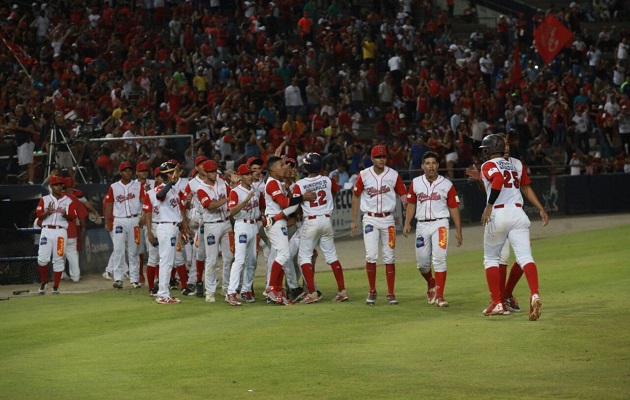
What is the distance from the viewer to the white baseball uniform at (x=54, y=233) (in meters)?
20.2

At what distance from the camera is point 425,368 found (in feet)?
35.2

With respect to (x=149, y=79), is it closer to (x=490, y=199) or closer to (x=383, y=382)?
(x=490, y=199)

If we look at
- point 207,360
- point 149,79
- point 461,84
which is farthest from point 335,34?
point 207,360

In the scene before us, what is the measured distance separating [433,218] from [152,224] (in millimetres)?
6269

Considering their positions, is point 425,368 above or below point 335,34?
below

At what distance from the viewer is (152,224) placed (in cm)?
1975

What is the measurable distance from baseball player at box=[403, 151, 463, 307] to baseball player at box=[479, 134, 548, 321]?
4.96 feet

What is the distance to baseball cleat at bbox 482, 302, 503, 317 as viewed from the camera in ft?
46.7

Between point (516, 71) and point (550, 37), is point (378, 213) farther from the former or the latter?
point (550, 37)

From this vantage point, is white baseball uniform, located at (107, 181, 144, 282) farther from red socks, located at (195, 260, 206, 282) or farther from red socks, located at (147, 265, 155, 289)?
red socks, located at (195, 260, 206, 282)

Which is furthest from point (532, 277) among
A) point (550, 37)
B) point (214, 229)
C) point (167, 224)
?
point (550, 37)

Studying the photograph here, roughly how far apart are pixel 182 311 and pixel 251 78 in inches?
758

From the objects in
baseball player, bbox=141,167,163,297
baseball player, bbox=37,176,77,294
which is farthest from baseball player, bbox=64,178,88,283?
baseball player, bbox=141,167,163,297

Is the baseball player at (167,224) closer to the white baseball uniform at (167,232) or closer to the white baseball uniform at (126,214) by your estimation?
the white baseball uniform at (167,232)
